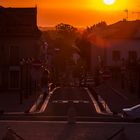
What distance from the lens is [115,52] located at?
10925cm

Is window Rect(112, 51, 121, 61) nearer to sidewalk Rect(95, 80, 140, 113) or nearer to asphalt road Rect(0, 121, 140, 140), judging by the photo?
sidewalk Rect(95, 80, 140, 113)

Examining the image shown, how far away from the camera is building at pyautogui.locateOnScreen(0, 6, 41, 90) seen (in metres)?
77.4

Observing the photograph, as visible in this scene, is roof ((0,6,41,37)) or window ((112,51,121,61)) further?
window ((112,51,121,61))

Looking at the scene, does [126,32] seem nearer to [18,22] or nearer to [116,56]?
[116,56]

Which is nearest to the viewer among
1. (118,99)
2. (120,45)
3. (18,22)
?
(118,99)

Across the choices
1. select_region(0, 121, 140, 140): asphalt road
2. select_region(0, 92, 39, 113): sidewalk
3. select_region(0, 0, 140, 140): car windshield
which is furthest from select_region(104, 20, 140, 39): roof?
select_region(0, 121, 140, 140): asphalt road

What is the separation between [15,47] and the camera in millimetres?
78750

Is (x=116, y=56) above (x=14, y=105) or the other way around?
above

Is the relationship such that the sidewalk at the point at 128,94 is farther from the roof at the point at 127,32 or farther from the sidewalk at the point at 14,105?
the sidewalk at the point at 14,105

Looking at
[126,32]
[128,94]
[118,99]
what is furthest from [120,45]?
[118,99]

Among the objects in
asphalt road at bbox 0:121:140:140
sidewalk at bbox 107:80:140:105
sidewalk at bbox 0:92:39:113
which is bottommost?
sidewalk at bbox 107:80:140:105

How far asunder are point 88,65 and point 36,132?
114108mm

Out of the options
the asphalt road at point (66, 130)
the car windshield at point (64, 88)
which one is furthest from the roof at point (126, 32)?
the asphalt road at point (66, 130)

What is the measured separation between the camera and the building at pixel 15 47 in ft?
254
